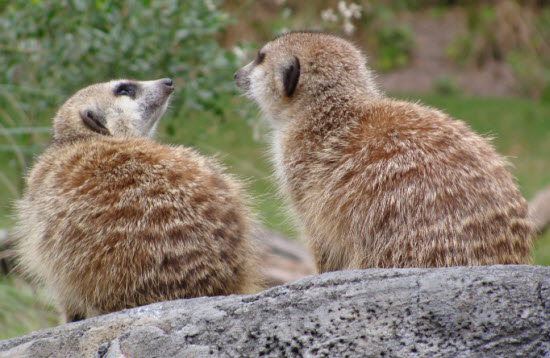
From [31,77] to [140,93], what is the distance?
2059mm

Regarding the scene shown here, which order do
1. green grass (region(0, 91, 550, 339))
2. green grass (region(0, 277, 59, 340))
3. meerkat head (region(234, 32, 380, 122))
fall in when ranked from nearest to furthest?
meerkat head (region(234, 32, 380, 122)), green grass (region(0, 277, 59, 340)), green grass (region(0, 91, 550, 339))

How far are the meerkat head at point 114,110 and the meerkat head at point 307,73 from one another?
1.77ft

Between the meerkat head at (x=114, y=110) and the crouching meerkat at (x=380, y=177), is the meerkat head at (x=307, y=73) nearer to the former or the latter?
the crouching meerkat at (x=380, y=177)

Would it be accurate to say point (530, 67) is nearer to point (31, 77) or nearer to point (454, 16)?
point (454, 16)

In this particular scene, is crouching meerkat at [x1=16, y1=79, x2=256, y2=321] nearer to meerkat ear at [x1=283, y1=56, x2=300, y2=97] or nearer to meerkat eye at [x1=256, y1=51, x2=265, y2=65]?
meerkat ear at [x1=283, y1=56, x2=300, y2=97]

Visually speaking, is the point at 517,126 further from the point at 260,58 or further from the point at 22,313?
the point at 22,313

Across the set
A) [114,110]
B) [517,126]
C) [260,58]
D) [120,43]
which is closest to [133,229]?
[114,110]

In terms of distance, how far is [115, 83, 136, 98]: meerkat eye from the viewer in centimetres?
360

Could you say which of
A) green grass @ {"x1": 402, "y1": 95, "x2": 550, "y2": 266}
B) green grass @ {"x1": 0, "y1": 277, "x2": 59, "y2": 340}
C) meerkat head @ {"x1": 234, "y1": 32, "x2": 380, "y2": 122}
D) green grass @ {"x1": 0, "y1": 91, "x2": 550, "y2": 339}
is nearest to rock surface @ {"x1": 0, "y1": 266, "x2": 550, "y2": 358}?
meerkat head @ {"x1": 234, "y1": 32, "x2": 380, "y2": 122}

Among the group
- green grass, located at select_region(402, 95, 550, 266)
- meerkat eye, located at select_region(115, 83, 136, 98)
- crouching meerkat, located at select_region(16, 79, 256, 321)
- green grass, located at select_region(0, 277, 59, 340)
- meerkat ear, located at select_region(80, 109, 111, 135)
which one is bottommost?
green grass, located at select_region(402, 95, 550, 266)

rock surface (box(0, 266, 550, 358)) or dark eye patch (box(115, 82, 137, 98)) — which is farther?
dark eye patch (box(115, 82, 137, 98))

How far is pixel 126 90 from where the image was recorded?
3623 millimetres

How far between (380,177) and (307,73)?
0.79 meters

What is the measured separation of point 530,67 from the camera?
12.6m
